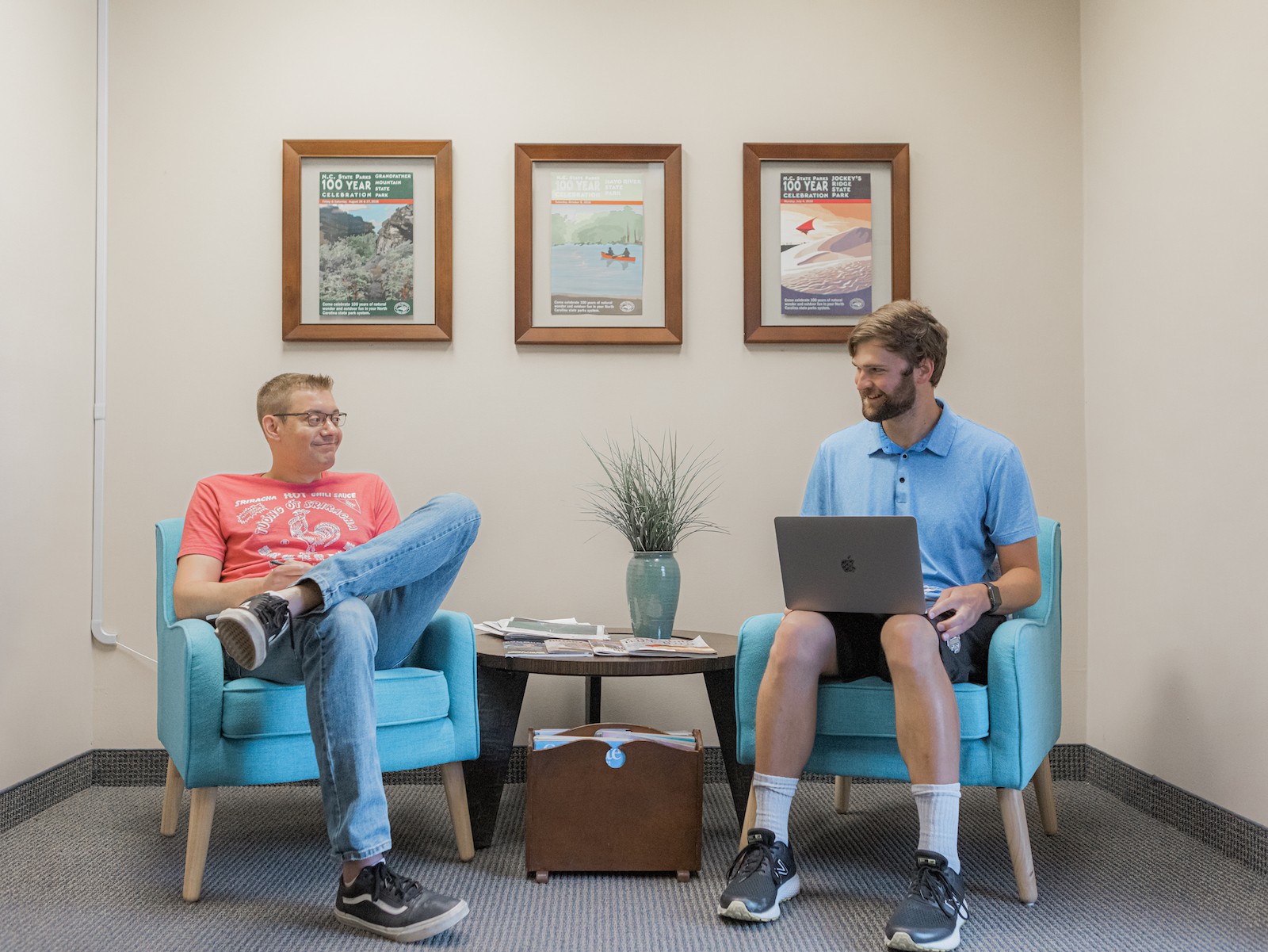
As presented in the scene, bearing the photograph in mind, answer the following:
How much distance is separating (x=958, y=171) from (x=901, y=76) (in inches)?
13.2

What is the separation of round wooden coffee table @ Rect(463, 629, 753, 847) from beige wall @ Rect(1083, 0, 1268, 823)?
1105 millimetres

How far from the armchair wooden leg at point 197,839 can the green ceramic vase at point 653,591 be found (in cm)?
104

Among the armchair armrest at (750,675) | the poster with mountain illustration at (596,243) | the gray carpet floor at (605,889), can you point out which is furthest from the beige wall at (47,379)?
the armchair armrest at (750,675)

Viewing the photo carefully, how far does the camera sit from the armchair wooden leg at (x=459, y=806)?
2.30 meters

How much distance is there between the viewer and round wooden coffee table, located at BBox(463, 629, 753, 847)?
2318mm

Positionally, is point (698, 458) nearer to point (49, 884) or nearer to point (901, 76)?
point (901, 76)

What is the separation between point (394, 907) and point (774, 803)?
728mm

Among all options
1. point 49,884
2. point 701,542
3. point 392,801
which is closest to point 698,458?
point 701,542

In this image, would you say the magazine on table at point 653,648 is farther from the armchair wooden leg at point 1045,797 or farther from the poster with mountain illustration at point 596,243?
the poster with mountain illustration at point 596,243

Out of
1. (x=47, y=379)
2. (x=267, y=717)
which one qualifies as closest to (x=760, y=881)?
(x=267, y=717)

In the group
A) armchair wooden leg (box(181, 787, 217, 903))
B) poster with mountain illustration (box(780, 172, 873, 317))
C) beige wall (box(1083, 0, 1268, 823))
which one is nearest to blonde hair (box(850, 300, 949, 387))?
beige wall (box(1083, 0, 1268, 823))

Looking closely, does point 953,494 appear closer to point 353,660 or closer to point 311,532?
point 353,660

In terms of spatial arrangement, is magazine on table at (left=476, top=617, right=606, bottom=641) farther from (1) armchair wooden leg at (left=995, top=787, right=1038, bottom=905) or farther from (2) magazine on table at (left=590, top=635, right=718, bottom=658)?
(1) armchair wooden leg at (left=995, top=787, right=1038, bottom=905)

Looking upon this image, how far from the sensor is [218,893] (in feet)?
6.88
